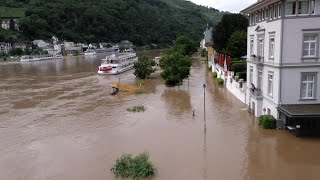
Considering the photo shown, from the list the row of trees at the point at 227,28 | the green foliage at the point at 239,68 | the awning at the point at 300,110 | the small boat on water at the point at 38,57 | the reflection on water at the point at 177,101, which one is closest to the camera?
the awning at the point at 300,110

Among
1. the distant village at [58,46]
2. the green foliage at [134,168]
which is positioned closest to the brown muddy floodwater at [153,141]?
the green foliage at [134,168]

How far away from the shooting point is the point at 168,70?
165 ft

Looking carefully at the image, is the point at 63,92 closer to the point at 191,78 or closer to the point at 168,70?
the point at 168,70

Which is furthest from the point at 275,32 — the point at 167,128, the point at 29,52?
the point at 29,52

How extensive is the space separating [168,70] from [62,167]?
31.5 metres

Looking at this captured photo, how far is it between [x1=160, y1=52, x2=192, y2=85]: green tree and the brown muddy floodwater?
8111 millimetres

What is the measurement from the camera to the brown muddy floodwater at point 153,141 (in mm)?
19205

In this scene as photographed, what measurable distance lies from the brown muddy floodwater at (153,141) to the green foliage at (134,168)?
1.58 feet

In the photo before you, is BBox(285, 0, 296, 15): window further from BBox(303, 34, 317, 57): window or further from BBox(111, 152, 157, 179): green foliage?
BBox(111, 152, 157, 179): green foliage

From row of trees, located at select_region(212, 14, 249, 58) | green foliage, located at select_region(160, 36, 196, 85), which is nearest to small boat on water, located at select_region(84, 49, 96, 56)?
row of trees, located at select_region(212, 14, 249, 58)

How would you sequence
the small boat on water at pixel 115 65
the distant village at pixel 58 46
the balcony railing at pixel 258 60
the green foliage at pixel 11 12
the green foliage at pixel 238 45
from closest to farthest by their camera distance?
the balcony railing at pixel 258 60 < the green foliage at pixel 238 45 < the small boat on water at pixel 115 65 < the distant village at pixel 58 46 < the green foliage at pixel 11 12

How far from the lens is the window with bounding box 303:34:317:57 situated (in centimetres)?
2452

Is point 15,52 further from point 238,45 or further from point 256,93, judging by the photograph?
point 256,93

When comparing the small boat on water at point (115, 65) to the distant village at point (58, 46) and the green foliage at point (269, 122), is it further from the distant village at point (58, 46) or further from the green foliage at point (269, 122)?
the distant village at point (58, 46)
